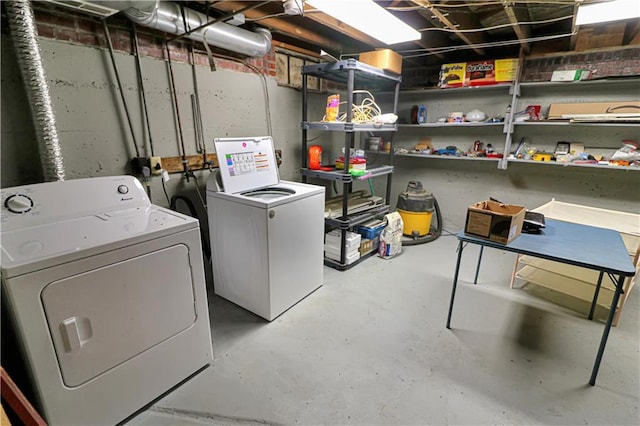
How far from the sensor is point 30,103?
1.63 m

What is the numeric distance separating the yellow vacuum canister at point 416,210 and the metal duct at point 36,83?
10.7 ft

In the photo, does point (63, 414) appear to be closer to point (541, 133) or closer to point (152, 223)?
point (152, 223)

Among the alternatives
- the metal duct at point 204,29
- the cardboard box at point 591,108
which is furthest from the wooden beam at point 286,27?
the cardboard box at point 591,108

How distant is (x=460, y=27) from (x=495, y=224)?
5.93ft

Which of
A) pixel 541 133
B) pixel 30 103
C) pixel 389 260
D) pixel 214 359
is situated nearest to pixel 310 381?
pixel 214 359

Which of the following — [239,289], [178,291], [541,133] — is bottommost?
[239,289]

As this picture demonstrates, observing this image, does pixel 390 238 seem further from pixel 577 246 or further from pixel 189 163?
pixel 189 163

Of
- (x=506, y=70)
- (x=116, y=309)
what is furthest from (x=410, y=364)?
(x=506, y=70)

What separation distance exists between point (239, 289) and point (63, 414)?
118 cm

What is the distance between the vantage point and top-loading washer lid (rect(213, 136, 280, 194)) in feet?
7.52

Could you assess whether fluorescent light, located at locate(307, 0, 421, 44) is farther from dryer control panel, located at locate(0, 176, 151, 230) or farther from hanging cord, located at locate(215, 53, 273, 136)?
dryer control panel, located at locate(0, 176, 151, 230)

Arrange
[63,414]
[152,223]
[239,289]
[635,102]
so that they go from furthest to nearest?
[635,102] → [239,289] → [152,223] → [63,414]

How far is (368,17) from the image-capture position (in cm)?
200

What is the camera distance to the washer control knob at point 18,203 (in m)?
1.43
